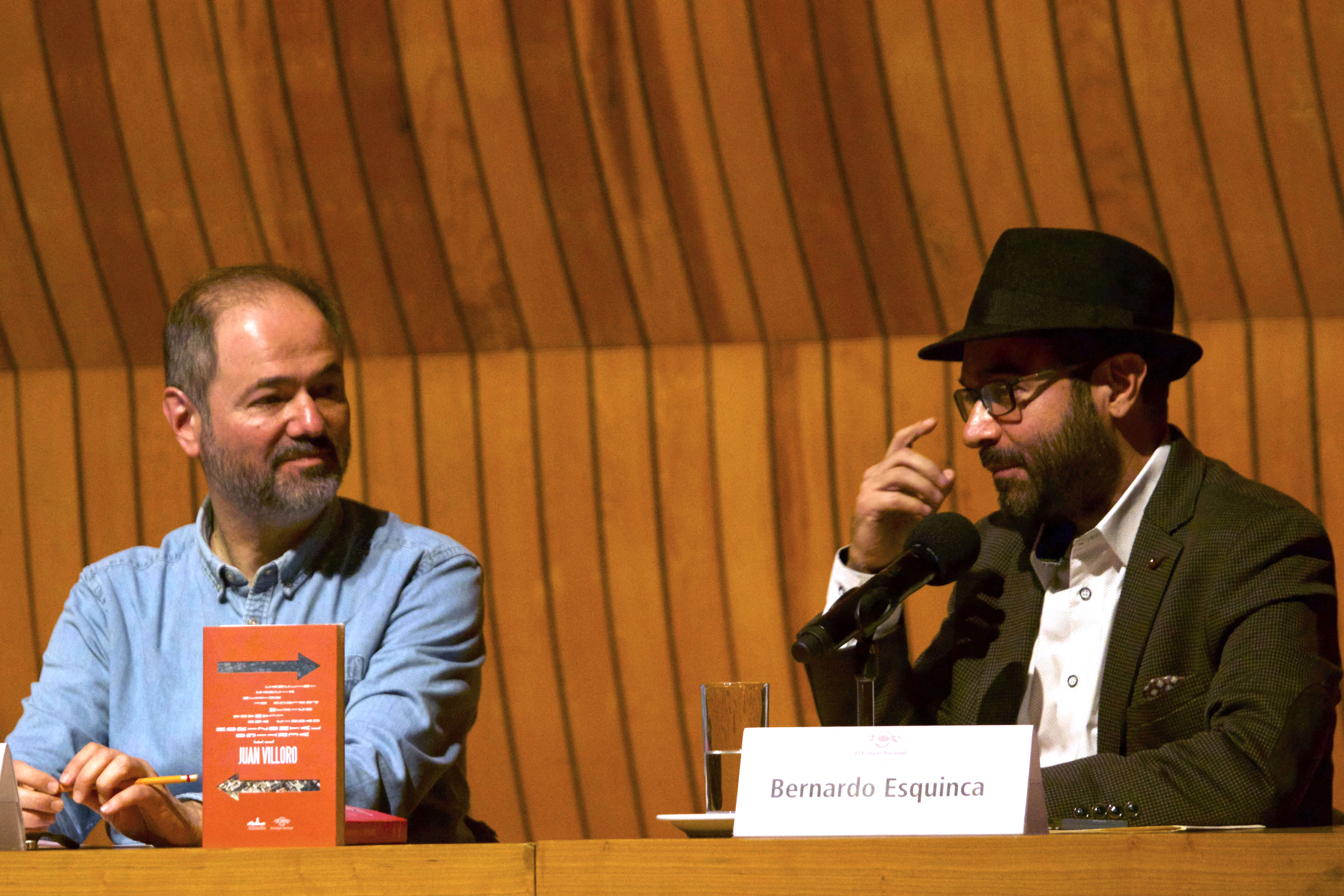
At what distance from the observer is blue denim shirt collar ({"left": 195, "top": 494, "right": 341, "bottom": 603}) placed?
87.0 inches

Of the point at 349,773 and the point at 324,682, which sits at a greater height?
the point at 324,682

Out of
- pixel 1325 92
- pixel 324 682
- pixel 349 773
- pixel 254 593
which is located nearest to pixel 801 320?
pixel 1325 92

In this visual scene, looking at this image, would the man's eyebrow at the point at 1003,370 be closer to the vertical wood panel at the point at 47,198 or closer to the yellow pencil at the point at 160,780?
the yellow pencil at the point at 160,780

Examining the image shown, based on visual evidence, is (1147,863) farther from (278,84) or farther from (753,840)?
(278,84)

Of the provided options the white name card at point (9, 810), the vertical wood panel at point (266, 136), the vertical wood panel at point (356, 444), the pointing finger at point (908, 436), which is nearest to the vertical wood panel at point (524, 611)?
the vertical wood panel at point (356, 444)

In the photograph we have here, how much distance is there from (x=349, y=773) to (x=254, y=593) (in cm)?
49

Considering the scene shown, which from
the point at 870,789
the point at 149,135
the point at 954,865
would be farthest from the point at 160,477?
the point at 954,865

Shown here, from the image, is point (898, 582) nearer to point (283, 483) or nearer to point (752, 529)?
point (283, 483)

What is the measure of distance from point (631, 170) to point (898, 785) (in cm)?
250

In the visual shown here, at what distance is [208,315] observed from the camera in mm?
2227

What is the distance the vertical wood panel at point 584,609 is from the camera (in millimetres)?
3570

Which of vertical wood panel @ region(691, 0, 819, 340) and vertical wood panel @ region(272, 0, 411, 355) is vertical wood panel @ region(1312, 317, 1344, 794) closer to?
vertical wood panel @ region(691, 0, 819, 340)

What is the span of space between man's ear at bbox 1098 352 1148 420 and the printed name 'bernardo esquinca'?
1.07 meters

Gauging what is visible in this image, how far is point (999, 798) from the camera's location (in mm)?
1278
